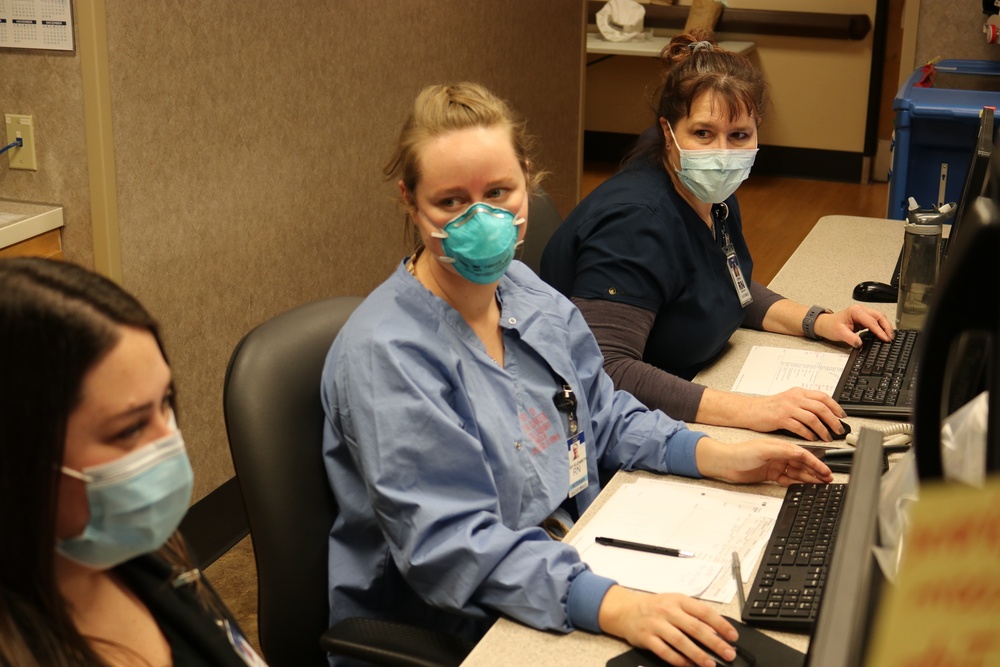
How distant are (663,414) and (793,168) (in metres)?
5.16

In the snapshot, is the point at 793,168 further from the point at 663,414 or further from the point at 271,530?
the point at 271,530

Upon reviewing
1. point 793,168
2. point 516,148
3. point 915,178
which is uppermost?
point 516,148

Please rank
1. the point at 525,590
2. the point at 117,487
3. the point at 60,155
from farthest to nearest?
1. the point at 60,155
2. the point at 525,590
3. the point at 117,487

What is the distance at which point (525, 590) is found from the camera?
4.19ft

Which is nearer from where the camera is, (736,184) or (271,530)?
(271,530)

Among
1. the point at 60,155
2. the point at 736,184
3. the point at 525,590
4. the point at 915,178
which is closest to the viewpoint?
the point at 525,590

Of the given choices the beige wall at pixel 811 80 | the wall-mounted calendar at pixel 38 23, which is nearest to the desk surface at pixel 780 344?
the wall-mounted calendar at pixel 38 23

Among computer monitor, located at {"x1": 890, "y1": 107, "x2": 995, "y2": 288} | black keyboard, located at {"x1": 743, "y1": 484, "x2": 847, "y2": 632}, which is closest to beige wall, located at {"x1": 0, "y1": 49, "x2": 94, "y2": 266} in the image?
black keyboard, located at {"x1": 743, "y1": 484, "x2": 847, "y2": 632}

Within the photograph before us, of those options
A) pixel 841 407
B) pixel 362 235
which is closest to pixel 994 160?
pixel 841 407

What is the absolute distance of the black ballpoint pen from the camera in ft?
4.52

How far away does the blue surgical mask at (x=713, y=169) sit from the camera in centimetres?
205

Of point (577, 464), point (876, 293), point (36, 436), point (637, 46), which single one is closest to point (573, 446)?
point (577, 464)

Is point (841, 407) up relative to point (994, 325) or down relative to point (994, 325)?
down

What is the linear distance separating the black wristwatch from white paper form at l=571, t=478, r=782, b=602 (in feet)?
2.44
